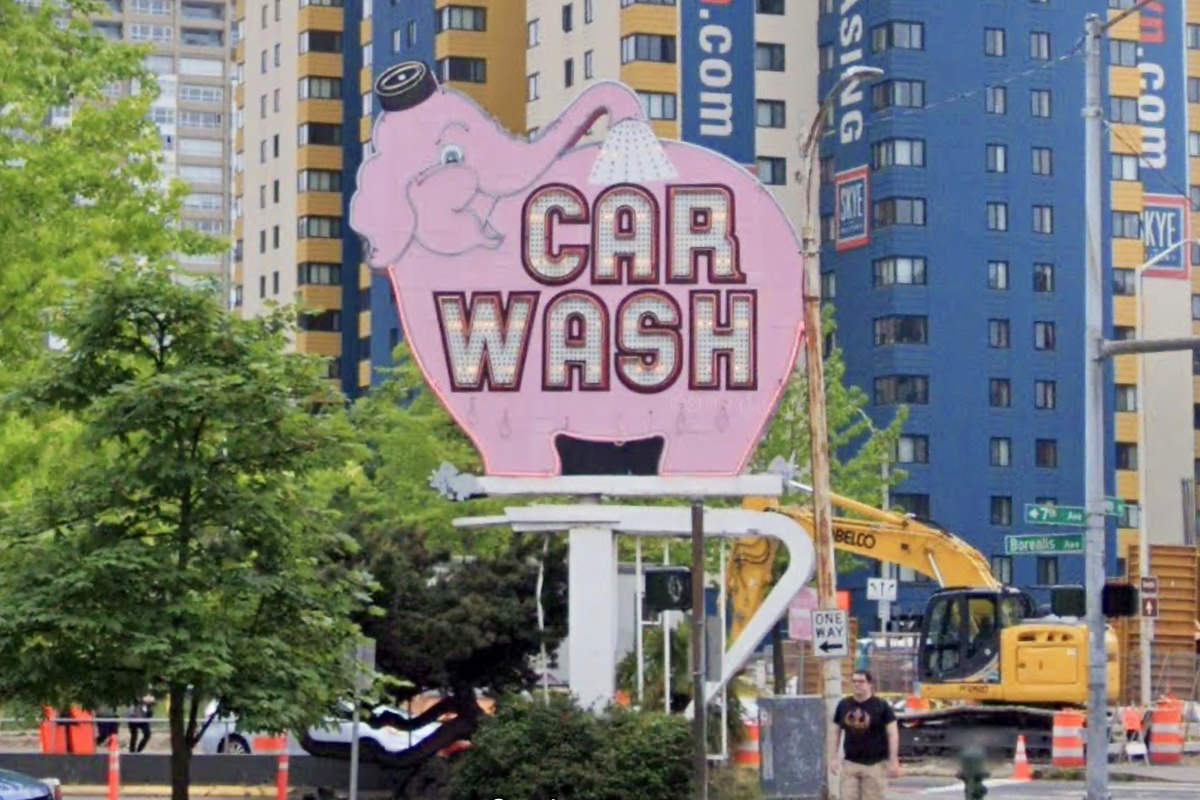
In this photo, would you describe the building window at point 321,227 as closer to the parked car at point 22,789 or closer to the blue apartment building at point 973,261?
the blue apartment building at point 973,261

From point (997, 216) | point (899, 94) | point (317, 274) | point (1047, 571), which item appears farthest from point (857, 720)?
point (317, 274)

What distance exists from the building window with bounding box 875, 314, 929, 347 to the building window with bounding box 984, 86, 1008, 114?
8395 mm

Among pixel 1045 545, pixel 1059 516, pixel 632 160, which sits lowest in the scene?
pixel 1045 545

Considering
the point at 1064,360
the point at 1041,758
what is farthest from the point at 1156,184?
the point at 1041,758

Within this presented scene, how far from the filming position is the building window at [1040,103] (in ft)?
328

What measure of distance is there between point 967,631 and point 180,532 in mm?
26543

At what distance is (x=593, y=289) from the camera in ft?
108

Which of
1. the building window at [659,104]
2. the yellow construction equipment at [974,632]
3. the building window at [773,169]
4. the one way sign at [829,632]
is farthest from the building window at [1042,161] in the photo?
the one way sign at [829,632]

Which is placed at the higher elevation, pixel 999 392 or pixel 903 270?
pixel 903 270

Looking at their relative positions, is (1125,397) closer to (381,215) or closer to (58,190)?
(381,215)

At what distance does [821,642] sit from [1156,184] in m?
78.9

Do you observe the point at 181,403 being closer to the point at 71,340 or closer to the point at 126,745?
the point at 71,340

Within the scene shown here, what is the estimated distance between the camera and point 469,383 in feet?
109

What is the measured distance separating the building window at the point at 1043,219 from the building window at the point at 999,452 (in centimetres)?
818
